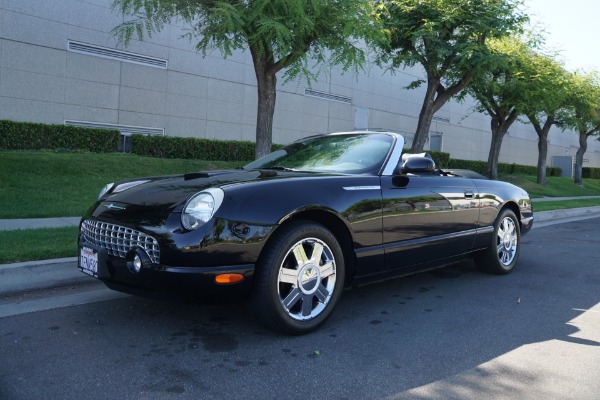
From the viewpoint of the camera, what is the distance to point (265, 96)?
Answer: 10234 millimetres

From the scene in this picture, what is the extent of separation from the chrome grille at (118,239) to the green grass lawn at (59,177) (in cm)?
486

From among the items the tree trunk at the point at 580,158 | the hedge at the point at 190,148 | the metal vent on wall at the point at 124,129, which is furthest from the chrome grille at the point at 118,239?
the tree trunk at the point at 580,158

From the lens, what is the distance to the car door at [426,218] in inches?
162

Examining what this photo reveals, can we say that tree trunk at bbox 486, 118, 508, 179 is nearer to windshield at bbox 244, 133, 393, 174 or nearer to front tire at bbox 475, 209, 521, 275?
front tire at bbox 475, 209, 521, 275

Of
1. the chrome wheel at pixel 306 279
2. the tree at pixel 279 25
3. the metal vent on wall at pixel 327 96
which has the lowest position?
the chrome wheel at pixel 306 279

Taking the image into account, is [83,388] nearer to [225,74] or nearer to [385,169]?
[385,169]

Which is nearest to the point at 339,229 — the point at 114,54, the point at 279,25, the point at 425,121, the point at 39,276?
the point at 39,276

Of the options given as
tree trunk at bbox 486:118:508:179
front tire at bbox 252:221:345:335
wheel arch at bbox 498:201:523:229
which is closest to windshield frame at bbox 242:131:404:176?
front tire at bbox 252:221:345:335

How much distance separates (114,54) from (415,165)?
566 inches

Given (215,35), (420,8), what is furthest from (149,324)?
(420,8)

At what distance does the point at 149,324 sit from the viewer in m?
3.68

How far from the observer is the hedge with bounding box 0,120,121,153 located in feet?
41.6

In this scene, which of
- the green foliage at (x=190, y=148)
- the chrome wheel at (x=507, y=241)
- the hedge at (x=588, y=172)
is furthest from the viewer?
the hedge at (x=588, y=172)

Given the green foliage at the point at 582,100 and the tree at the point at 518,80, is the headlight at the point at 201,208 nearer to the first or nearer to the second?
the tree at the point at 518,80
